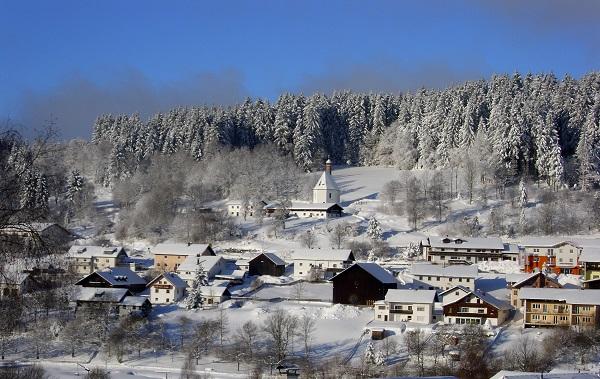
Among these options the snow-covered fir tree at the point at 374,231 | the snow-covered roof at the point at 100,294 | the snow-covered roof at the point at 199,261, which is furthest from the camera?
the snow-covered fir tree at the point at 374,231

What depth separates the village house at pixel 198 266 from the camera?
156 feet

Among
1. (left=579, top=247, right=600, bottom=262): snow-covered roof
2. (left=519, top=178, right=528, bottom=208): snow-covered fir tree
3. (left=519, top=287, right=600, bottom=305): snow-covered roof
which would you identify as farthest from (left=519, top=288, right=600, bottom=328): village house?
(left=519, top=178, right=528, bottom=208): snow-covered fir tree

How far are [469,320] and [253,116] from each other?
58.2 m

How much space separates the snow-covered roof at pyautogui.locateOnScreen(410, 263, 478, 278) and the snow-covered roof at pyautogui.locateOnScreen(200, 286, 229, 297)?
1165 centimetres

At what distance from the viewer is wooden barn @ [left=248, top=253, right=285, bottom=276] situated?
162 ft

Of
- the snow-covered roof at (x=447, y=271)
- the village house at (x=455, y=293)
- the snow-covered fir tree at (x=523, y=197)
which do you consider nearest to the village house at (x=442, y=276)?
the snow-covered roof at (x=447, y=271)

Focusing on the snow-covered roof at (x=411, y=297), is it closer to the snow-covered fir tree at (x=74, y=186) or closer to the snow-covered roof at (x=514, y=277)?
the snow-covered roof at (x=514, y=277)

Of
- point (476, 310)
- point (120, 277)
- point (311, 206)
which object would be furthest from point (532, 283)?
point (311, 206)

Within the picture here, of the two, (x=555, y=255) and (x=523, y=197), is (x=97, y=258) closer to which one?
(x=555, y=255)

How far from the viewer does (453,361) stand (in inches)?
1222

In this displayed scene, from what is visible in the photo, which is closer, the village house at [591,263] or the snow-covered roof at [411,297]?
the snow-covered roof at [411,297]

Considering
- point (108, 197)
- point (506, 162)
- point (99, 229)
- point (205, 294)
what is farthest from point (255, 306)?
point (108, 197)

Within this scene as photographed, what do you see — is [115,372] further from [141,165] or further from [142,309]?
[141,165]

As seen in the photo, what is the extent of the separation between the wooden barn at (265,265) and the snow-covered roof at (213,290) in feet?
21.2
